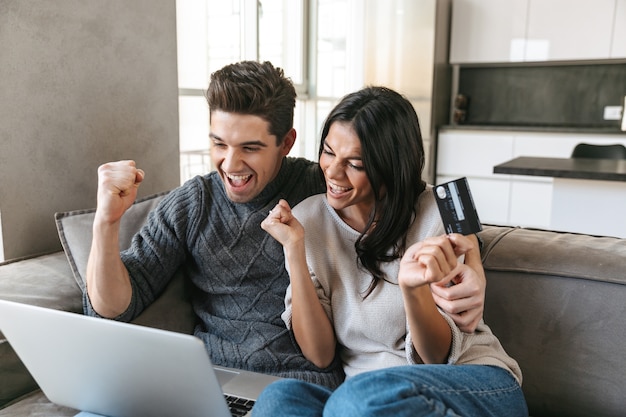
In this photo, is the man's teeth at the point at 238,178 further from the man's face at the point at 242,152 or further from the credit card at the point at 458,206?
the credit card at the point at 458,206

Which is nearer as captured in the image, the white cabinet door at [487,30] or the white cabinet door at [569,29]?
the white cabinet door at [569,29]

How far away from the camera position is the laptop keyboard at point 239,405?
0.98 meters

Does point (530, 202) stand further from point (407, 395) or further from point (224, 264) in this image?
point (407, 395)

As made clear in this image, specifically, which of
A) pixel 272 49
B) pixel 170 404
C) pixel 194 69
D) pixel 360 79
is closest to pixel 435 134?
pixel 360 79

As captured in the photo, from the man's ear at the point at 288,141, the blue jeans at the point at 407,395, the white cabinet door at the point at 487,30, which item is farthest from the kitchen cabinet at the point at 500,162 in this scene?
the blue jeans at the point at 407,395

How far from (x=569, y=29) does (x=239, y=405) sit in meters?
4.05

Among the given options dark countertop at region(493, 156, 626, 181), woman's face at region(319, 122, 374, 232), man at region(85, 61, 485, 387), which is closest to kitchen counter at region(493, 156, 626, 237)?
dark countertop at region(493, 156, 626, 181)

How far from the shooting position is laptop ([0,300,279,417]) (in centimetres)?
78

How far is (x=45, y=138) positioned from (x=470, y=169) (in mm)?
3441

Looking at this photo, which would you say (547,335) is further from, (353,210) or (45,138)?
(45,138)

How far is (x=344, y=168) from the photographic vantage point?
112 centimetres

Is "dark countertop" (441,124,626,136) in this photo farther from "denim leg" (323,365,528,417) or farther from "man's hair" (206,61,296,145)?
"denim leg" (323,365,528,417)

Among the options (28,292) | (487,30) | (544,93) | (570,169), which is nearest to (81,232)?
(28,292)

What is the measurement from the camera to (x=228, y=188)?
1.28 metres
